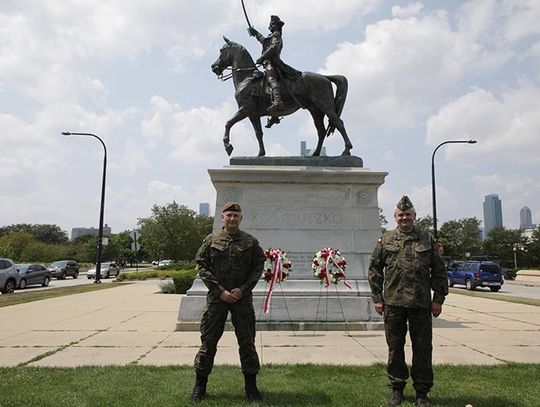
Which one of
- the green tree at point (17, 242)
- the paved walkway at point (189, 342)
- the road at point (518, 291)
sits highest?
the green tree at point (17, 242)

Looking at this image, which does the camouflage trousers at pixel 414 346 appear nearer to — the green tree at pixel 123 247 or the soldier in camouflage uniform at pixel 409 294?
the soldier in camouflage uniform at pixel 409 294

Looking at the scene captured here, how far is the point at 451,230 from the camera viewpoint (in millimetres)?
80875

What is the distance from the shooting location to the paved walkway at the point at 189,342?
22.3ft

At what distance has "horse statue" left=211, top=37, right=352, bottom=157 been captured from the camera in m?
11.1

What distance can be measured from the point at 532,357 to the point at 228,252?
16.2 feet

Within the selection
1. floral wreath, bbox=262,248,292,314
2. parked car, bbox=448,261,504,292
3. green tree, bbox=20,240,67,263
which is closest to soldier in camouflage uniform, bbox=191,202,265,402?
floral wreath, bbox=262,248,292,314

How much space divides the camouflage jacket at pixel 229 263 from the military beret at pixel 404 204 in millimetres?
1546

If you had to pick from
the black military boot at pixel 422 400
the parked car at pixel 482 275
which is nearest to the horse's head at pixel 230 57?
the black military boot at pixel 422 400

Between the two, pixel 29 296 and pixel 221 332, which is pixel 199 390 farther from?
pixel 29 296

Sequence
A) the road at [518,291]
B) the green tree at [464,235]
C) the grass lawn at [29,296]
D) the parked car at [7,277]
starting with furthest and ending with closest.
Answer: the green tree at [464,235] → the road at [518,291] → the parked car at [7,277] → the grass lawn at [29,296]

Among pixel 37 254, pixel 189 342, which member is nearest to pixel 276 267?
pixel 189 342

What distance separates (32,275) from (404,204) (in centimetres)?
2716

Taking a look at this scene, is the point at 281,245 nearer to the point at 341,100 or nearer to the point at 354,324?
the point at 354,324

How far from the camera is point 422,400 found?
15.1ft
